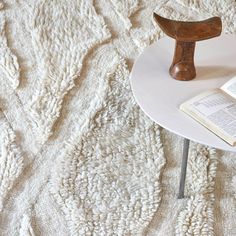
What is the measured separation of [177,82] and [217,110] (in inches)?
5.8

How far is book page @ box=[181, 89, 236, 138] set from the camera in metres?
1.02

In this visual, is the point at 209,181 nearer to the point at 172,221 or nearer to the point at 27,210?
the point at 172,221

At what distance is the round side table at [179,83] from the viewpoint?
103 cm

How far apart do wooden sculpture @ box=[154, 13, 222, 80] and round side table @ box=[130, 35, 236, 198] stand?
0.03 m

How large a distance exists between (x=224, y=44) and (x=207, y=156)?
31 cm

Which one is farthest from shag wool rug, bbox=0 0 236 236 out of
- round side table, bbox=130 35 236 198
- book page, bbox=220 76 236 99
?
book page, bbox=220 76 236 99

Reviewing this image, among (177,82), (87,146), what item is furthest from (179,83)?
(87,146)

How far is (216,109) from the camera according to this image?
3.47 ft

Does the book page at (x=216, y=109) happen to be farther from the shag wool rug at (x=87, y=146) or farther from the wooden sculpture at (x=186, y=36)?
the shag wool rug at (x=87, y=146)

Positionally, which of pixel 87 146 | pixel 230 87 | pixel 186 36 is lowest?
pixel 87 146

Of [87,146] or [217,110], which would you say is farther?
[87,146]

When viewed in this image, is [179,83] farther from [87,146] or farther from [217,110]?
[87,146]

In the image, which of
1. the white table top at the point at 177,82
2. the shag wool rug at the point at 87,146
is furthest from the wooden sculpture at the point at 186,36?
the shag wool rug at the point at 87,146

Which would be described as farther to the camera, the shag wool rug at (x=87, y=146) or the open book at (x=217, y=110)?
the shag wool rug at (x=87, y=146)
